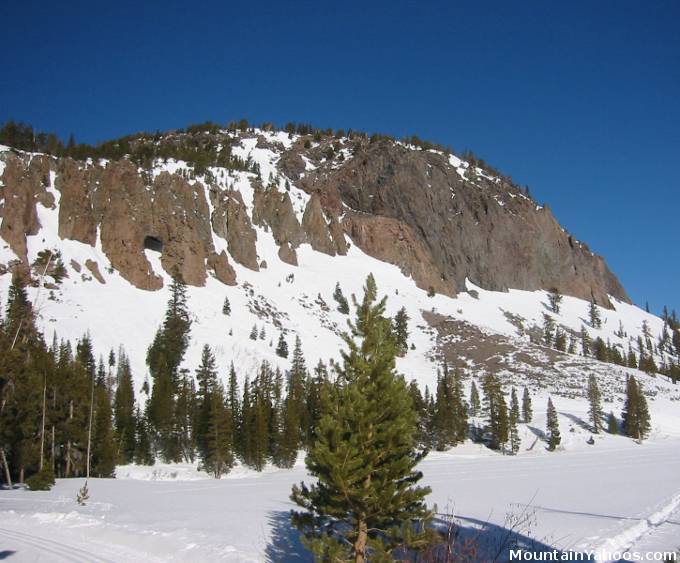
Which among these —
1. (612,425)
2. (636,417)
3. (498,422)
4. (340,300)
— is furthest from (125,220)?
(636,417)

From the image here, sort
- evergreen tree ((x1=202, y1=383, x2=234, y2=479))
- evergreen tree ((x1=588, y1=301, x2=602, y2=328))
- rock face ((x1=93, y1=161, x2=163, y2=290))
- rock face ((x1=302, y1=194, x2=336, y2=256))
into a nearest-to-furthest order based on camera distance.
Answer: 1. evergreen tree ((x1=202, y1=383, x2=234, y2=479))
2. rock face ((x1=93, y1=161, x2=163, y2=290))
3. rock face ((x1=302, y1=194, x2=336, y2=256))
4. evergreen tree ((x1=588, y1=301, x2=602, y2=328))

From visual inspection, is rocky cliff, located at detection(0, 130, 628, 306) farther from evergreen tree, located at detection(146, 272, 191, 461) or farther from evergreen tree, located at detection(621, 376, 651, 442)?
evergreen tree, located at detection(621, 376, 651, 442)

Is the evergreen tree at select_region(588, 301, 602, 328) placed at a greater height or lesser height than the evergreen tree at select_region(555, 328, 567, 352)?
greater

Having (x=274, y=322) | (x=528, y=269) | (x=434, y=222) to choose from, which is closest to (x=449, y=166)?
(x=434, y=222)

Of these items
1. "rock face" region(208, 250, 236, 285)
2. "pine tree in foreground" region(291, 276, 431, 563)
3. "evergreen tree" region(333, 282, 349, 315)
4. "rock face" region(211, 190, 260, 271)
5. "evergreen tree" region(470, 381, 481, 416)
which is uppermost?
"rock face" region(211, 190, 260, 271)

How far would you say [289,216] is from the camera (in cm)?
13462

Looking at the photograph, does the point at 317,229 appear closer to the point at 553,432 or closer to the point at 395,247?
the point at 395,247

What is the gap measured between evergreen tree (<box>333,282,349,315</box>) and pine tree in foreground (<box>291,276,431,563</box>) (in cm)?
10029

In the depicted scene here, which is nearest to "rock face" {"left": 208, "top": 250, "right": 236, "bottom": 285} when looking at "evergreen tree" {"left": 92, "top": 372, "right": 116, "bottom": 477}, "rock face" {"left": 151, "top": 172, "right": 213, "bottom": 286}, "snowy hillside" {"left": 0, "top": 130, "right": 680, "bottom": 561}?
"rock face" {"left": 151, "top": 172, "right": 213, "bottom": 286}

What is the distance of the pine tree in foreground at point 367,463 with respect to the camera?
10672mm

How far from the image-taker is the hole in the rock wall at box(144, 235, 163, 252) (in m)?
98.9

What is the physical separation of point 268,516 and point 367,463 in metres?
11.1

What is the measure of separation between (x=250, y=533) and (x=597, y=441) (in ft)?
→ 200

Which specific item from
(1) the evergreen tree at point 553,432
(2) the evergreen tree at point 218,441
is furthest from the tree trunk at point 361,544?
(1) the evergreen tree at point 553,432
